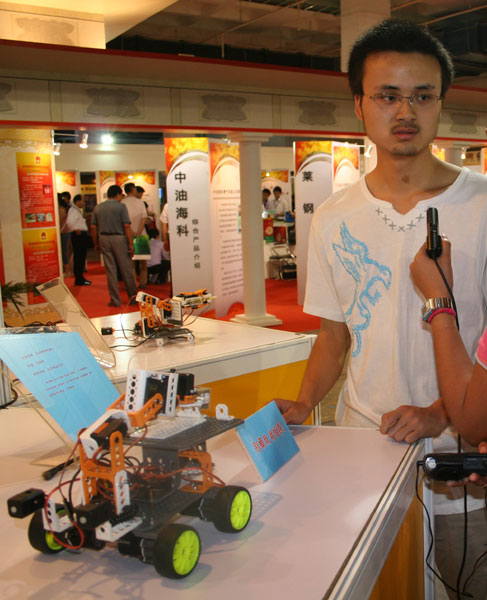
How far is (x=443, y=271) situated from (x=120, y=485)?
2.17ft

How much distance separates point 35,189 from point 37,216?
12.1 inches

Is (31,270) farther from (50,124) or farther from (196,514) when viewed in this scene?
(196,514)

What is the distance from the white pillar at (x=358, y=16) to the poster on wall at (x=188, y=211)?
1.96m

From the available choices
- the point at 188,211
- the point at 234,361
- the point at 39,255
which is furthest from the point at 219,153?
the point at 234,361

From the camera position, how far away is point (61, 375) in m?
1.19

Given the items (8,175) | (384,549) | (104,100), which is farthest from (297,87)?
(384,549)

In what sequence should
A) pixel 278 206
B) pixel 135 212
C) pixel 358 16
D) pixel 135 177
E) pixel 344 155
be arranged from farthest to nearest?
pixel 135 177 → pixel 278 206 → pixel 135 212 → pixel 344 155 → pixel 358 16

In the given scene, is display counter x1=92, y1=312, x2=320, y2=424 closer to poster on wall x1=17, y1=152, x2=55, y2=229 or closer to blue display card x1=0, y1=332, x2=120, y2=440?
blue display card x1=0, y1=332, x2=120, y2=440

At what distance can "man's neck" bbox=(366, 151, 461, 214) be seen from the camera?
1398 millimetres

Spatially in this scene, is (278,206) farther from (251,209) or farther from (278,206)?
(251,209)

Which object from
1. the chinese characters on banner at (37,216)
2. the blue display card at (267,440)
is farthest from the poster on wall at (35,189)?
the blue display card at (267,440)

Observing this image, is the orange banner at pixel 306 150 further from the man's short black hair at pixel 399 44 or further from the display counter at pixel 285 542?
the display counter at pixel 285 542

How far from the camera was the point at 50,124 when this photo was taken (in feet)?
18.2

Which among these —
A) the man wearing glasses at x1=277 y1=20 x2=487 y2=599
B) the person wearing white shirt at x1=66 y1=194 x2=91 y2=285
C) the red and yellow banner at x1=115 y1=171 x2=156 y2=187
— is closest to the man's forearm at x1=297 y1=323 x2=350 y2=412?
A: the man wearing glasses at x1=277 y1=20 x2=487 y2=599
